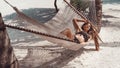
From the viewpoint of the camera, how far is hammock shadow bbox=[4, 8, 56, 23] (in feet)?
47.6

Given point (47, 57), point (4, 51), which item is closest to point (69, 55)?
point (47, 57)

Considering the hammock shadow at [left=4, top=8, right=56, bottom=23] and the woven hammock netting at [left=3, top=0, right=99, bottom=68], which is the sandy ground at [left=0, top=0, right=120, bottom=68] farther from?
the hammock shadow at [left=4, top=8, right=56, bottom=23]

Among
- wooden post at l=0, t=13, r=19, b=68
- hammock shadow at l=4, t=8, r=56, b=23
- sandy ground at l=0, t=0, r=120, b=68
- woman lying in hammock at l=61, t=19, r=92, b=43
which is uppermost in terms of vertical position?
wooden post at l=0, t=13, r=19, b=68

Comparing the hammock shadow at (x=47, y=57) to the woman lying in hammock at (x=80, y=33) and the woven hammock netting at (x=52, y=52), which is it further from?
the woman lying in hammock at (x=80, y=33)

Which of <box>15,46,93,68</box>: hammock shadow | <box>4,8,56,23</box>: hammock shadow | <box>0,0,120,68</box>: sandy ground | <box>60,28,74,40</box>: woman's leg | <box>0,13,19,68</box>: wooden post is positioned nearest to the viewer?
<box>0,13,19,68</box>: wooden post

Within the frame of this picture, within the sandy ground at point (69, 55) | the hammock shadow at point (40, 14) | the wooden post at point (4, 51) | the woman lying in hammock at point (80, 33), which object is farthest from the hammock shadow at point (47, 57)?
the hammock shadow at point (40, 14)

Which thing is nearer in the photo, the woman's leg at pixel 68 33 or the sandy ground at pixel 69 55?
the sandy ground at pixel 69 55

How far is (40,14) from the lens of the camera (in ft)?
50.7

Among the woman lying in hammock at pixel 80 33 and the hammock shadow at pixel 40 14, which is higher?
the woman lying in hammock at pixel 80 33

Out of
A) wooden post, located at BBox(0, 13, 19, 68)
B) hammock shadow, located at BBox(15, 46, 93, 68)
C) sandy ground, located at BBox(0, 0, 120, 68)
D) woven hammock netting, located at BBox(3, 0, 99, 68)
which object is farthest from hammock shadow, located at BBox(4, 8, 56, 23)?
wooden post, located at BBox(0, 13, 19, 68)

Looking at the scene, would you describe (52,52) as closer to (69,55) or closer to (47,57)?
(47,57)

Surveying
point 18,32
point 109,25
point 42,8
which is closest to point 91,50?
point 109,25

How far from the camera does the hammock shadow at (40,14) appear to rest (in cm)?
1451

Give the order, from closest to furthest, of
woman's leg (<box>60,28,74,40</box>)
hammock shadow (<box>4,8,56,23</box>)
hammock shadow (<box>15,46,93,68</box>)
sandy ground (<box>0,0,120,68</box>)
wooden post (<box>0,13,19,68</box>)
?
1. wooden post (<box>0,13,19,68</box>)
2. sandy ground (<box>0,0,120,68</box>)
3. hammock shadow (<box>15,46,93,68</box>)
4. woman's leg (<box>60,28,74,40</box>)
5. hammock shadow (<box>4,8,56,23</box>)
